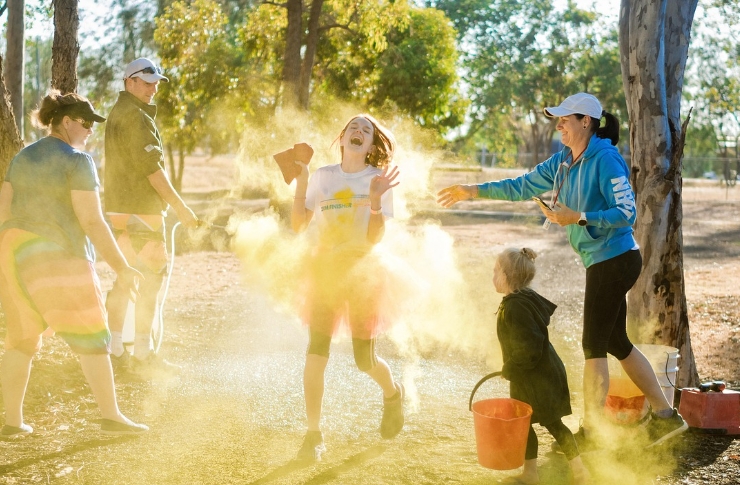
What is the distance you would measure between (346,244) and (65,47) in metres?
4.88

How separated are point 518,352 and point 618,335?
2.91 ft

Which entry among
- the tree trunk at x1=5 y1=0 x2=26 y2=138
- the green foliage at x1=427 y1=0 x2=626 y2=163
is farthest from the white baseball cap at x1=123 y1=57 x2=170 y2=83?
the green foliage at x1=427 y1=0 x2=626 y2=163

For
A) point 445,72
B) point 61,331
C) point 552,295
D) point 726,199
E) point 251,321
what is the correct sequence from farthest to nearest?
point 726,199 < point 445,72 < point 552,295 < point 251,321 < point 61,331

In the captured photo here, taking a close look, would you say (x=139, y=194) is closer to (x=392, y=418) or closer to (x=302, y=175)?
(x=302, y=175)

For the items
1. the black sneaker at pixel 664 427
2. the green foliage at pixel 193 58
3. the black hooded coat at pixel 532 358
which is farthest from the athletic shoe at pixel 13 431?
the green foliage at pixel 193 58

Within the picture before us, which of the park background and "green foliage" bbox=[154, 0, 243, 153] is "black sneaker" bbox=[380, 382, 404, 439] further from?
"green foliage" bbox=[154, 0, 243, 153]

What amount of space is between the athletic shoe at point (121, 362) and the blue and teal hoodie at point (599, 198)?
11.9ft

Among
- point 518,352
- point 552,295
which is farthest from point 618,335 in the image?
point 552,295

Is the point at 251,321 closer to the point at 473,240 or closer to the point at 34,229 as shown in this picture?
the point at 34,229

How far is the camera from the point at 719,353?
7.78 metres

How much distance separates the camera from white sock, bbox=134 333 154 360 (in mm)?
6289

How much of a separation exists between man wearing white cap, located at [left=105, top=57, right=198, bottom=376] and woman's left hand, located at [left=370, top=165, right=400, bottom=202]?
1854mm

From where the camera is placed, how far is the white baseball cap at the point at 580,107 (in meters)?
4.58

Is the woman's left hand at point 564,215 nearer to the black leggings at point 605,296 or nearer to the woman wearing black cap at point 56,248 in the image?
the black leggings at point 605,296
